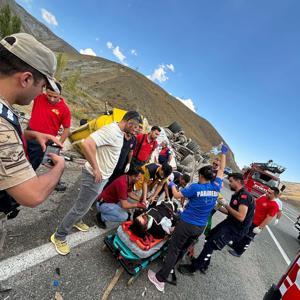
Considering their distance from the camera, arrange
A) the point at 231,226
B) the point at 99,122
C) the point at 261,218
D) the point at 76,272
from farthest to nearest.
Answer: the point at 261,218, the point at 99,122, the point at 231,226, the point at 76,272

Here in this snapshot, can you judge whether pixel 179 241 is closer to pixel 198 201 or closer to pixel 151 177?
pixel 198 201

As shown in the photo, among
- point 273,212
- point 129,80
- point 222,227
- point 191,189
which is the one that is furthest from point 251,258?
point 129,80

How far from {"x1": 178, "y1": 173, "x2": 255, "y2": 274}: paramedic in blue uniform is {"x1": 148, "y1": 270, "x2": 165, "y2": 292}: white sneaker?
31.1 inches

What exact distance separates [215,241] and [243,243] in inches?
71.3

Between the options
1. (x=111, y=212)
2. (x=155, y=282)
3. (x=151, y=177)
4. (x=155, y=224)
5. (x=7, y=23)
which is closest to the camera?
(x=155, y=282)

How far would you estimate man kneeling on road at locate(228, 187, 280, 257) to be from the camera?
18.2 ft

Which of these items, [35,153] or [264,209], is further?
[264,209]

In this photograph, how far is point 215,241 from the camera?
4.22m

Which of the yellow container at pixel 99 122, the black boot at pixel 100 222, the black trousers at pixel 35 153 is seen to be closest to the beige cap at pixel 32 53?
the black trousers at pixel 35 153

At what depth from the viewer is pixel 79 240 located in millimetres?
3416

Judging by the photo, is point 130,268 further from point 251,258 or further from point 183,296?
point 251,258

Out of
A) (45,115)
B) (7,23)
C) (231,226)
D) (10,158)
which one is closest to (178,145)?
(231,226)

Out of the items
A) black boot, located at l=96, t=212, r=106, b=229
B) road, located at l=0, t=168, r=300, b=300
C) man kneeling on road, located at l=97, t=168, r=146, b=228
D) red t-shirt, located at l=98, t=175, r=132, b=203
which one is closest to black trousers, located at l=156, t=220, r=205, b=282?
road, located at l=0, t=168, r=300, b=300

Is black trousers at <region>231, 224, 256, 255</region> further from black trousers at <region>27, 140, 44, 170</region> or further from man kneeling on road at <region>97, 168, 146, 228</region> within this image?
black trousers at <region>27, 140, 44, 170</region>
